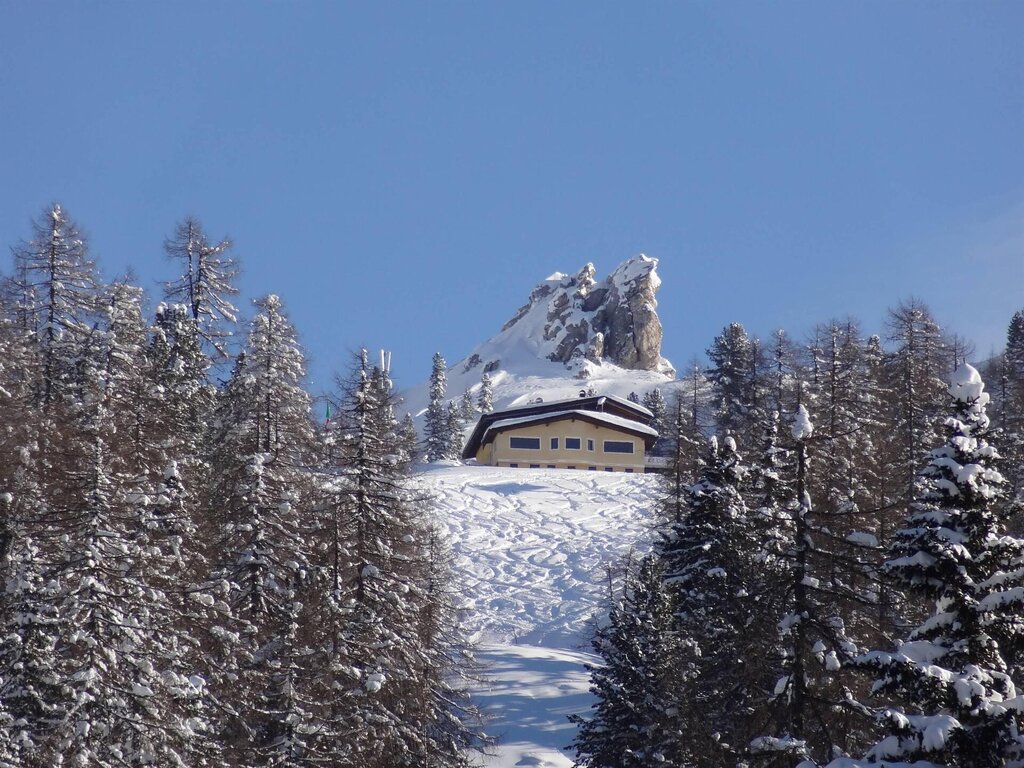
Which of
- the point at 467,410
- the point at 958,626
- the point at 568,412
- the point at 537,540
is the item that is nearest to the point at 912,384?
the point at 537,540

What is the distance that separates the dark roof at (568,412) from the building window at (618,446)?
1.44 metres

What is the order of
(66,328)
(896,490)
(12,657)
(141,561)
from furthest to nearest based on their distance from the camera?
(896,490)
(66,328)
(141,561)
(12,657)

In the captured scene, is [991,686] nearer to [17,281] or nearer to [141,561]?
[141,561]

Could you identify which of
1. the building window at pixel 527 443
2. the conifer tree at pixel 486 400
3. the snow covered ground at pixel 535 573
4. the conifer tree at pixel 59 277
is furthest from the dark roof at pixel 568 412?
the conifer tree at pixel 59 277

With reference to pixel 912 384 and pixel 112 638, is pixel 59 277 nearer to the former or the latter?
pixel 112 638

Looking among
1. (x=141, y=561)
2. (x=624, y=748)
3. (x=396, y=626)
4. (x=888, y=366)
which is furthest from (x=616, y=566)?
(x=141, y=561)

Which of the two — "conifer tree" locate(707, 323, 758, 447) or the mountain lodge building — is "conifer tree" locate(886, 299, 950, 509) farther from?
the mountain lodge building

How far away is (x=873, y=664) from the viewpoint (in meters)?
11.9

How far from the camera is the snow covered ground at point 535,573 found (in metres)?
39.2

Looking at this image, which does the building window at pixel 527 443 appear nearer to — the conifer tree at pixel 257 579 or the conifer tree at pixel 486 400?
the conifer tree at pixel 486 400

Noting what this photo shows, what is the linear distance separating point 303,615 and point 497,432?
229 feet

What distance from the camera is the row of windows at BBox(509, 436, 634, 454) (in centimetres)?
9169

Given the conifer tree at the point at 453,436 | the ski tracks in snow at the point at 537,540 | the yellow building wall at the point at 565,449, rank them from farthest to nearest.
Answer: the conifer tree at the point at 453,436
the yellow building wall at the point at 565,449
the ski tracks in snow at the point at 537,540

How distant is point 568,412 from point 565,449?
3382 mm
